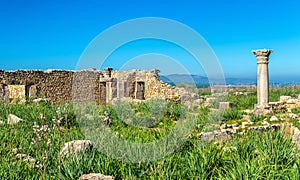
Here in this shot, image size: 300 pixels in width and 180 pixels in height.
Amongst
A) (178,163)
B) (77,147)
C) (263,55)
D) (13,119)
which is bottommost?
(178,163)

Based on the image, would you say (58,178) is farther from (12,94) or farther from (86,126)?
(12,94)

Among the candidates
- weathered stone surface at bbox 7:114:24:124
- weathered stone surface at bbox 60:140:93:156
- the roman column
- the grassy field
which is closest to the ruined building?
the roman column

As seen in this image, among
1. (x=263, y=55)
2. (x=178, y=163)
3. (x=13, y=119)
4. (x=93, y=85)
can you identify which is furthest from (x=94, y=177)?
(x=93, y=85)

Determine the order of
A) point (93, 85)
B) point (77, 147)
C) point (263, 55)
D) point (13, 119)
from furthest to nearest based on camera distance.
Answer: point (93, 85), point (263, 55), point (13, 119), point (77, 147)

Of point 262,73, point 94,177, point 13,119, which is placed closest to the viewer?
point 94,177

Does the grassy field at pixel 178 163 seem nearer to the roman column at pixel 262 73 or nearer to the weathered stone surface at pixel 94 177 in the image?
the weathered stone surface at pixel 94 177

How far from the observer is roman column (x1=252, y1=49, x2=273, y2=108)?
509 inches

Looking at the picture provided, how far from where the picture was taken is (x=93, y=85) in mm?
23531

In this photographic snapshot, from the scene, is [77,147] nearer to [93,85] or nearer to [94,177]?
[94,177]

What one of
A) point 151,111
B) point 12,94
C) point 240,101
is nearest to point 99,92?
point 12,94

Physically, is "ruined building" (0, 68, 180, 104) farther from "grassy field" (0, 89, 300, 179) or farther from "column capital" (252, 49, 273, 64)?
"grassy field" (0, 89, 300, 179)

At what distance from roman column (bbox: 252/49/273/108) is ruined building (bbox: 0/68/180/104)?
26.5 ft

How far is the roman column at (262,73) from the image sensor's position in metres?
12.9

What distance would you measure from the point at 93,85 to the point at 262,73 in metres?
13.3
